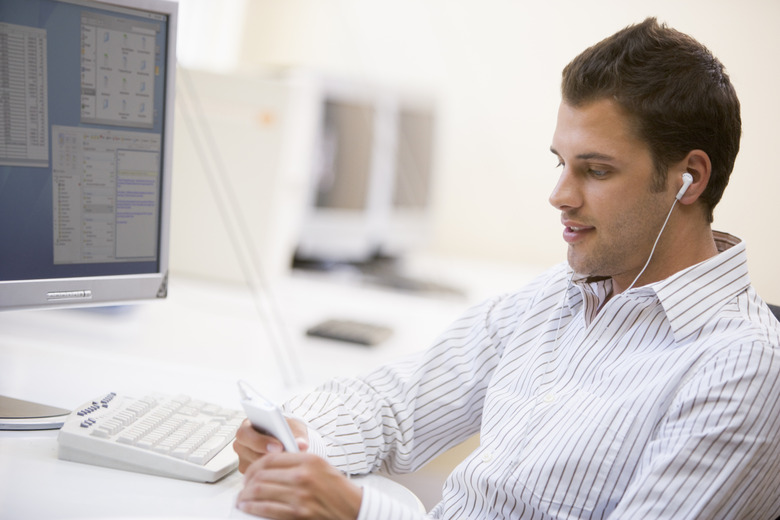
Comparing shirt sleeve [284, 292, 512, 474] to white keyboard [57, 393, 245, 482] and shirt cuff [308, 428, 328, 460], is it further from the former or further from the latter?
white keyboard [57, 393, 245, 482]

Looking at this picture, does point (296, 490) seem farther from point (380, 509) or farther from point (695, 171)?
point (695, 171)

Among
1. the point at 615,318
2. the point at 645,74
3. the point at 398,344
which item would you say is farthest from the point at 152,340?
the point at 645,74

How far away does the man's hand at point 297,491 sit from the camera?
31.3 inches

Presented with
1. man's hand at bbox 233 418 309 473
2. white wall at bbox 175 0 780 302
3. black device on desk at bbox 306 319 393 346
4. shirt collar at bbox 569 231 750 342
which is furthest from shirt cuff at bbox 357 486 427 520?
white wall at bbox 175 0 780 302

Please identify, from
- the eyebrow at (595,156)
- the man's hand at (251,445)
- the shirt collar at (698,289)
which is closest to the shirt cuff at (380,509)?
the man's hand at (251,445)

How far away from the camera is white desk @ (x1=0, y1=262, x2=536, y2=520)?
83 centimetres

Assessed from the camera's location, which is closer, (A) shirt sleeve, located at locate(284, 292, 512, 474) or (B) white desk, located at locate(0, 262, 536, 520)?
(B) white desk, located at locate(0, 262, 536, 520)

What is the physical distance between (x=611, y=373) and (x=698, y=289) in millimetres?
146

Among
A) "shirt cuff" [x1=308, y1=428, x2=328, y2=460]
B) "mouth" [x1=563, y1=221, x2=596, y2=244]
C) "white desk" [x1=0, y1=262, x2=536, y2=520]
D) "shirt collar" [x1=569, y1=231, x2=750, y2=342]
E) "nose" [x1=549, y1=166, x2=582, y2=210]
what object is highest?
"nose" [x1=549, y1=166, x2=582, y2=210]

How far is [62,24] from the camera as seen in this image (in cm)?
102

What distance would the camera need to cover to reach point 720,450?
0.77 m

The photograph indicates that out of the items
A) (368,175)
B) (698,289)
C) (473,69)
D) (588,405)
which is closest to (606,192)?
(698,289)

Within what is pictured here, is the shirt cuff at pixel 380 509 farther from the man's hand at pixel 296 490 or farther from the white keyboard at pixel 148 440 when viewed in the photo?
the white keyboard at pixel 148 440

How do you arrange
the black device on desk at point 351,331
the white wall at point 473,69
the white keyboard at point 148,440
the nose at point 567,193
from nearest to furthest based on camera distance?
the white keyboard at point 148,440 → the nose at point 567,193 → the black device on desk at point 351,331 → the white wall at point 473,69
